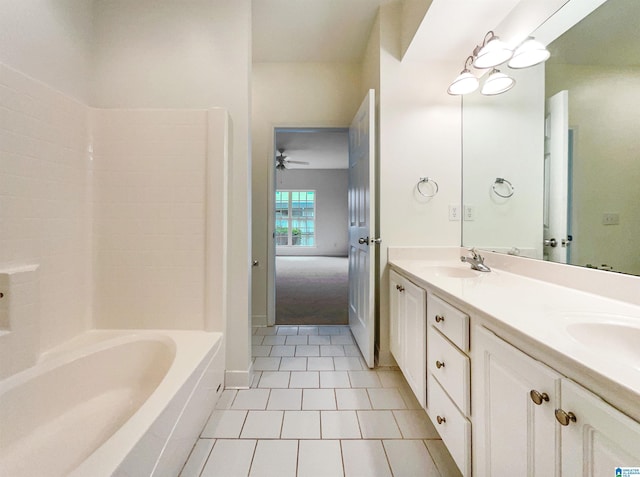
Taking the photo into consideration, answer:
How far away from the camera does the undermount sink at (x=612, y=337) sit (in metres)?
0.75

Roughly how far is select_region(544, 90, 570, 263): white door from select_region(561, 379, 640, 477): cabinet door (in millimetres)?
925

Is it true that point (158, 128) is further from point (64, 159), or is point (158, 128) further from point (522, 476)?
point (522, 476)

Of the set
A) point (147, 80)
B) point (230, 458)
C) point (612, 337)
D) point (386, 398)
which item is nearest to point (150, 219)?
point (147, 80)

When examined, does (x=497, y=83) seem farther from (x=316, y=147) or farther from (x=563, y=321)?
(x=316, y=147)

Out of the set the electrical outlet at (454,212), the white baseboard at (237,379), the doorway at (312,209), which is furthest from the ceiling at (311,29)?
the doorway at (312,209)

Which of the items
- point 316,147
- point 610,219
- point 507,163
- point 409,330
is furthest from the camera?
point 316,147

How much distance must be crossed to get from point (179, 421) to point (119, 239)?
1102mm

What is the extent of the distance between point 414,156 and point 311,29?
1.38 m

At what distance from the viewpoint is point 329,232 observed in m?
9.12

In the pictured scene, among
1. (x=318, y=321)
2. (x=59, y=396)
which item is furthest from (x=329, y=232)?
(x=59, y=396)

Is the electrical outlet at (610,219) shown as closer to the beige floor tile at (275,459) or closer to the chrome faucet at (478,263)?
the chrome faucet at (478,263)

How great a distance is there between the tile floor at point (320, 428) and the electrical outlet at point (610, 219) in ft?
3.95

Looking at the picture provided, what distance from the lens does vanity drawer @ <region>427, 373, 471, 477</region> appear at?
986 mm

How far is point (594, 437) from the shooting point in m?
0.54
